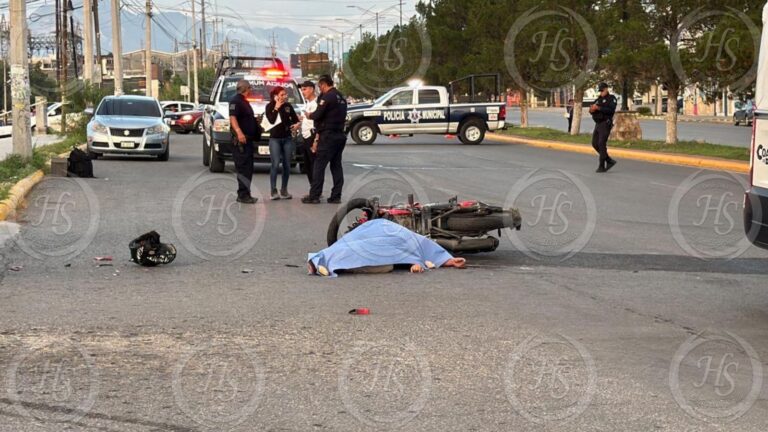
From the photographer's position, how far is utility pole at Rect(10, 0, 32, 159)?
2177 cm

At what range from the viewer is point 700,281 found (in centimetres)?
985

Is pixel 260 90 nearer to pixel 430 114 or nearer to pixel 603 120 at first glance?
pixel 603 120

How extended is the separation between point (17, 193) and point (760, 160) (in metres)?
11.4

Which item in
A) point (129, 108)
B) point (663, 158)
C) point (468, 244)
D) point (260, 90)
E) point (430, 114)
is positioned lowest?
point (663, 158)

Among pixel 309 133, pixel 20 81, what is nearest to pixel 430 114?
pixel 20 81

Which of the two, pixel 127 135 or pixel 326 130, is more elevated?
pixel 326 130

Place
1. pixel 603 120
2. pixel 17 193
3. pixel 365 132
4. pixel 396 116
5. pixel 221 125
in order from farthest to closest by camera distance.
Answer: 1. pixel 396 116
2. pixel 365 132
3. pixel 603 120
4. pixel 221 125
5. pixel 17 193

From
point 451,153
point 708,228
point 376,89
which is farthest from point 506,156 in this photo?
point 376,89

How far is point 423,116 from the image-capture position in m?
38.4

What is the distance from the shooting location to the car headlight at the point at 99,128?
86.1ft

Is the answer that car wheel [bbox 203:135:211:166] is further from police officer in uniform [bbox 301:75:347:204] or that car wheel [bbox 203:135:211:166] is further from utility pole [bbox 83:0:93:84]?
utility pole [bbox 83:0:93:84]

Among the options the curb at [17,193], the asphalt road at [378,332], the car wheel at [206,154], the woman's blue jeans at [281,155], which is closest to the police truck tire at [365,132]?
Answer: the car wheel at [206,154]

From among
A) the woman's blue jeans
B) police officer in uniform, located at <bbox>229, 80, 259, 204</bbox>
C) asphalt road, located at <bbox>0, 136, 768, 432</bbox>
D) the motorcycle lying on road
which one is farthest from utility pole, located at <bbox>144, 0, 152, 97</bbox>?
the motorcycle lying on road

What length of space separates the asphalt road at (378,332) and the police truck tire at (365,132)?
23208 mm
